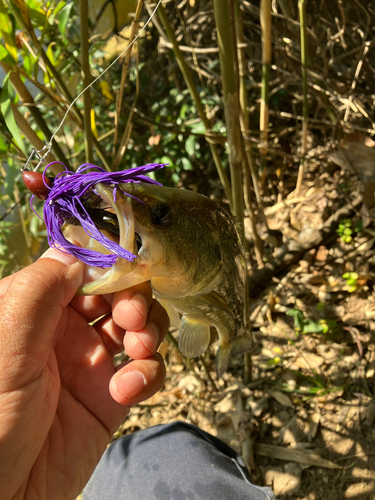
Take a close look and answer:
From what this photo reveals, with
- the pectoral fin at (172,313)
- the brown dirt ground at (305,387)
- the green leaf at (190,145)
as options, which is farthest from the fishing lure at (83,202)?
the green leaf at (190,145)

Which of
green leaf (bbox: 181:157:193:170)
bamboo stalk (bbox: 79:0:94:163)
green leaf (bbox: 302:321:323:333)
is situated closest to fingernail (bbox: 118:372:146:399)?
bamboo stalk (bbox: 79:0:94:163)

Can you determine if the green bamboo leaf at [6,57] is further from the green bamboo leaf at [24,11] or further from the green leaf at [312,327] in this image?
the green leaf at [312,327]

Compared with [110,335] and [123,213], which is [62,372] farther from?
[123,213]

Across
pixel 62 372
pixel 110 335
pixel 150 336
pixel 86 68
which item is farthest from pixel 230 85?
pixel 62 372

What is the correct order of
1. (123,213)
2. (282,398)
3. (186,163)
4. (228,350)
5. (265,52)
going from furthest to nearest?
1. (186,163)
2. (282,398)
3. (265,52)
4. (228,350)
5. (123,213)

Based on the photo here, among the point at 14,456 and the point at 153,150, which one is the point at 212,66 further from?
the point at 14,456

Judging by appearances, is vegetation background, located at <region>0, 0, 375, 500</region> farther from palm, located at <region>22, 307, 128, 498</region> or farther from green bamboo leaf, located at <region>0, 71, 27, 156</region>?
palm, located at <region>22, 307, 128, 498</region>

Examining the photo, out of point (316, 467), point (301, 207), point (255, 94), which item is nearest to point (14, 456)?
point (316, 467)
